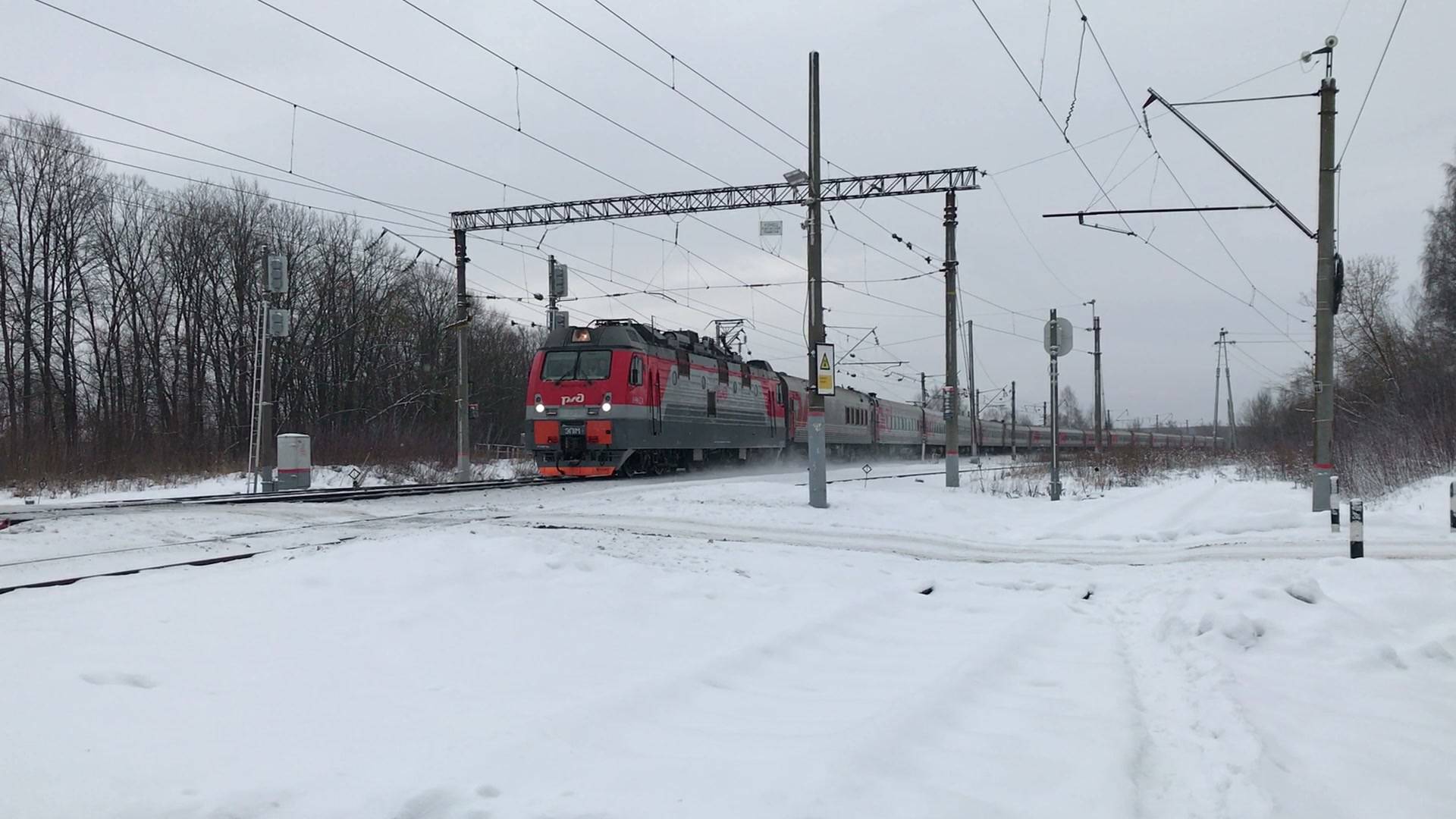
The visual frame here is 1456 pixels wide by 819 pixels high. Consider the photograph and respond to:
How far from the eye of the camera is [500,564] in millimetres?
8078

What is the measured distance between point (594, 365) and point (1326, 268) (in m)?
14.6

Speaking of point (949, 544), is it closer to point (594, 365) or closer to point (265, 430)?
point (594, 365)

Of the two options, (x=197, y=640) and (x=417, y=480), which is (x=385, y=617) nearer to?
(x=197, y=640)

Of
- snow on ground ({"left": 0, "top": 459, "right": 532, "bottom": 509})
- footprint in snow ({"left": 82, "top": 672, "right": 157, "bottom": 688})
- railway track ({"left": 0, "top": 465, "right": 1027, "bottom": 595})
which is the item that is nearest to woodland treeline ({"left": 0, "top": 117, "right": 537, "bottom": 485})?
snow on ground ({"left": 0, "top": 459, "right": 532, "bottom": 509})

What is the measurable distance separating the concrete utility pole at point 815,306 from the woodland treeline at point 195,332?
1546 centimetres

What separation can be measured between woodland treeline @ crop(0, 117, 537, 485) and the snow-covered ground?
20.0m

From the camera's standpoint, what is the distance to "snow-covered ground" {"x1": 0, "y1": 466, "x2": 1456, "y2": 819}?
12.8 feet

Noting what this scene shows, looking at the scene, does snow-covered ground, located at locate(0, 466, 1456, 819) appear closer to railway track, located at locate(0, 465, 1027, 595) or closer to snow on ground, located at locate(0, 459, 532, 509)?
railway track, located at locate(0, 465, 1027, 595)

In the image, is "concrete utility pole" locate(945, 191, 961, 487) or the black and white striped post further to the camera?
"concrete utility pole" locate(945, 191, 961, 487)

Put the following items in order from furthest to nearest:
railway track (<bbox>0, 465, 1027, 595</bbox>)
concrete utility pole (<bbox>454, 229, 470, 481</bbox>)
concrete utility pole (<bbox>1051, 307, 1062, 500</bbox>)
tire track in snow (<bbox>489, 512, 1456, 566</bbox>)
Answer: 1. concrete utility pole (<bbox>454, 229, 470, 481</bbox>)
2. concrete utility pole (<bbox>1051, 307, 1062, 500</bbox>)
3. tire track in snow (<bbox>489, 512, 1456, 566</bbox>)
4. railway track (<bbox>0, 465, 1027, 595</bbox>)

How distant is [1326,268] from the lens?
16.0 m

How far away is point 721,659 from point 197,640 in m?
3.03

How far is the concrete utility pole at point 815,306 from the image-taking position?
51.5 feet

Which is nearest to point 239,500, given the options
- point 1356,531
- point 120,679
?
point 120,679
